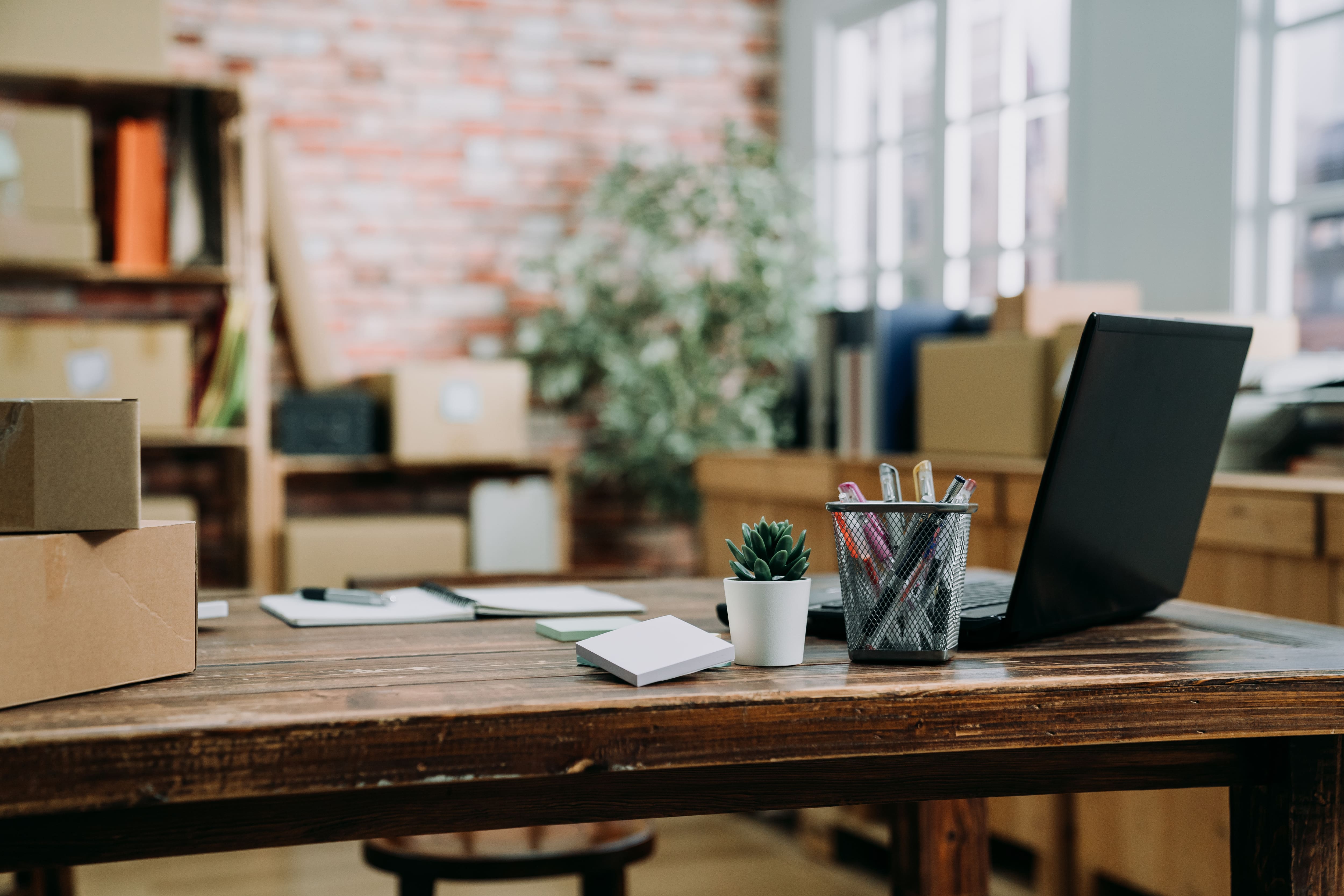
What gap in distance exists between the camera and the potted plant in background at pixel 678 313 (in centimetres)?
388

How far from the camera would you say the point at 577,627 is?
1196 mm

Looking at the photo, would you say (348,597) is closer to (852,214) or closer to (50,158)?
(50,158)

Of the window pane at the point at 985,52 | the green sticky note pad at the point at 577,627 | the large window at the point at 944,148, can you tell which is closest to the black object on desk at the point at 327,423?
the large window at the point at 944,148

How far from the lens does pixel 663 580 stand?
70.0 inches

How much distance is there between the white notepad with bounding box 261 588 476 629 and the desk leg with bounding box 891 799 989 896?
0.65 meters

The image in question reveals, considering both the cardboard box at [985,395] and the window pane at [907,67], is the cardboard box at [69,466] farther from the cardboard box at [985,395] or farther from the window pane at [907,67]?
the window pane at [907,67]

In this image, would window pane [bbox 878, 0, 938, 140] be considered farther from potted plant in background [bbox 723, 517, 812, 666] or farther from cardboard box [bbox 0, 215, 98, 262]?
potted plant in background [bbox 723, 517, 812, 666]

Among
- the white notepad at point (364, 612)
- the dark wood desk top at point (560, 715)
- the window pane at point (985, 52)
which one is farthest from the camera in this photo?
the window pane at point (985, 52)

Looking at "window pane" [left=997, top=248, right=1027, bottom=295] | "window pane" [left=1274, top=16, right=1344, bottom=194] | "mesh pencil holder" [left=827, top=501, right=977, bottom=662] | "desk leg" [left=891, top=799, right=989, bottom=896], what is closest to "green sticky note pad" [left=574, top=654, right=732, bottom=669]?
"mesh pencil holder" [left=827, top=501, right=977, bottom=662]

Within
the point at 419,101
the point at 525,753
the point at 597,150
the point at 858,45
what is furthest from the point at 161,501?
the point at 525,753

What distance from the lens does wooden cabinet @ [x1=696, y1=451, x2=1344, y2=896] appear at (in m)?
1.94

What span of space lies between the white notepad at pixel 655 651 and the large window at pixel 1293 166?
2.24 metres

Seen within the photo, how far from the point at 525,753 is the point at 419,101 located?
3.54 meters

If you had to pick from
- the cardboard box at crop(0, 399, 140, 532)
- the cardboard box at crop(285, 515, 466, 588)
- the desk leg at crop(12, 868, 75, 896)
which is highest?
the cardboard box at crop(0, 399, 140, 532)
